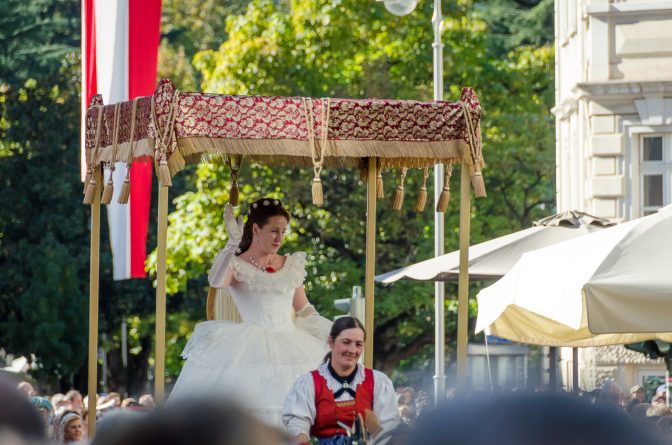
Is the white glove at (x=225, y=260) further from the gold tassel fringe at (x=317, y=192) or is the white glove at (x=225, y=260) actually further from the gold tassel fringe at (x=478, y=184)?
the gold tassel fringe at (x=478, y=184)

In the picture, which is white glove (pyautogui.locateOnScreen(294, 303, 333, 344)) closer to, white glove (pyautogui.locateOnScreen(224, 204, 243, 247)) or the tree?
white glove (pyautogui.locateOnScreen(224, 204, 243, 247))

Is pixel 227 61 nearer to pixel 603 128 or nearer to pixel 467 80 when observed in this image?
pixel 467 80

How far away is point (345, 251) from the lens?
101 feet

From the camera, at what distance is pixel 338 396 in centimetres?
736

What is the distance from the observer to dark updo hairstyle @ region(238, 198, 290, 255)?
954 cm

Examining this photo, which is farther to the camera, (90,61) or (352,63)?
(352,63)

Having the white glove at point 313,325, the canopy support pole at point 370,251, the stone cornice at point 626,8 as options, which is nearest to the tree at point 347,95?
the stone cornice at point 626,8

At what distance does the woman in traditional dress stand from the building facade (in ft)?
50.8

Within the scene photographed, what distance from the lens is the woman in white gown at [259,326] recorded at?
9.30 metres

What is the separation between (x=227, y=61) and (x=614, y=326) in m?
22.1

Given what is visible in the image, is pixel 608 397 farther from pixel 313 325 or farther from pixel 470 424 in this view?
pixel 313 325

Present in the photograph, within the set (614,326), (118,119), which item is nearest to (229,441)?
(614,326)

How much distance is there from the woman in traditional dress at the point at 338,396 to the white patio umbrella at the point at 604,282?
1400 millimetres

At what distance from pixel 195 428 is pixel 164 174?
706cm
